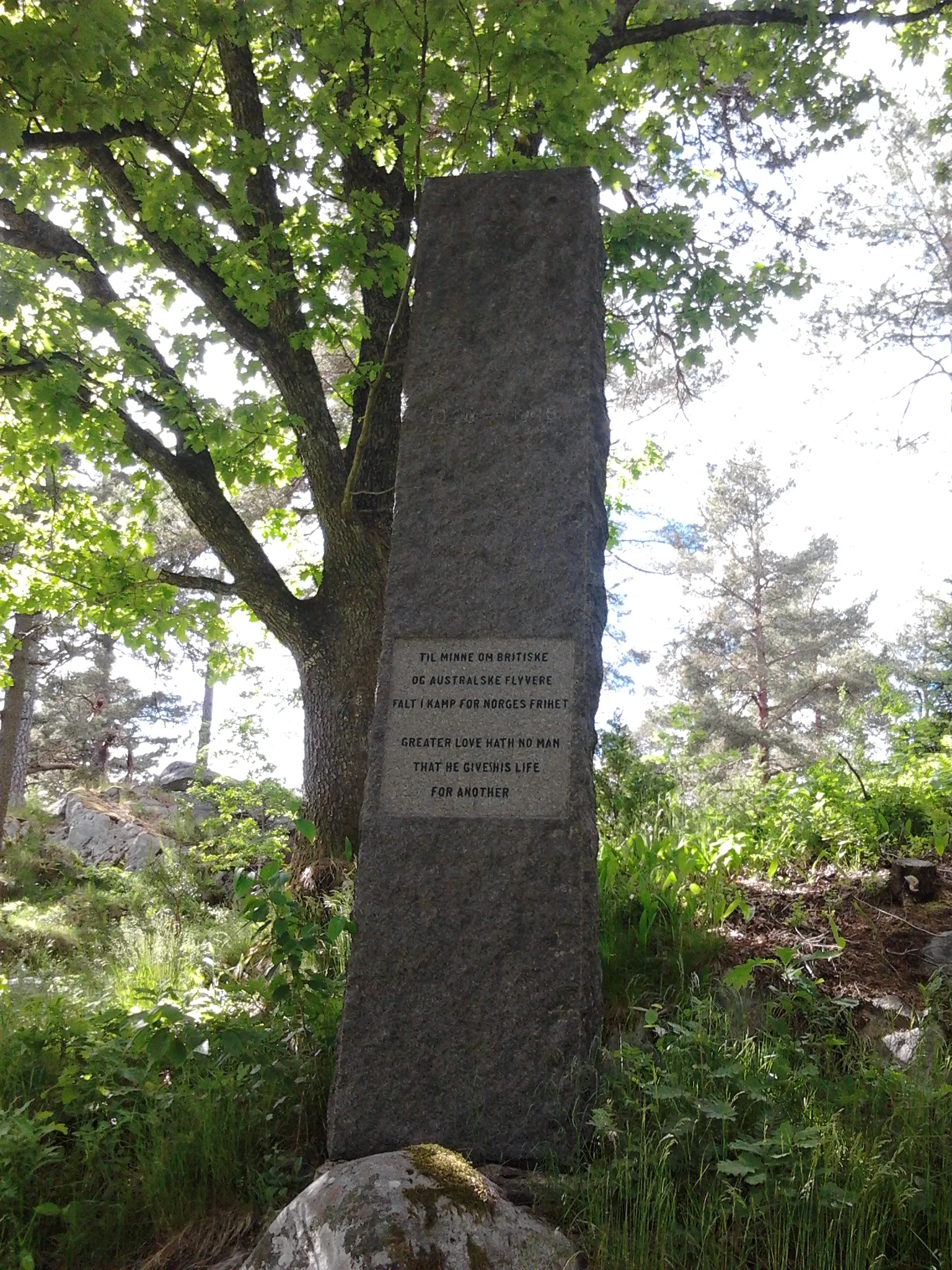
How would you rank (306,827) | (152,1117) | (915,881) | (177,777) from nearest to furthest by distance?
1. (152,1117)
2. (306,827)
3. (915,881)
4. (177,777)

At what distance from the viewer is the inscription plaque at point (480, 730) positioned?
3.60m

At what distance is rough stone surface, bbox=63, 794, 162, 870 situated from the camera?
45.4 ft

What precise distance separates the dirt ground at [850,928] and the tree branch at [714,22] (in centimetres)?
585

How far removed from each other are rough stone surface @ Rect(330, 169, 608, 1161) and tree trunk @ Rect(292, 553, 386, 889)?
283cm

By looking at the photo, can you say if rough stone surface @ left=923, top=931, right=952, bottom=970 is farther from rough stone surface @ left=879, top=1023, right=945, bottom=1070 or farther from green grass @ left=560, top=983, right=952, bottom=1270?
green grass @ left=560, top=983, right=952, bottom=1270

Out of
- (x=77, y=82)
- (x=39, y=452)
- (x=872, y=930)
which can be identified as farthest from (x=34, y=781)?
(x=872, y=930)

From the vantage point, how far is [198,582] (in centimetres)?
780

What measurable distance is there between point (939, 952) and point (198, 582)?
5.90 meters

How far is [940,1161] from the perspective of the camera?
2867mm

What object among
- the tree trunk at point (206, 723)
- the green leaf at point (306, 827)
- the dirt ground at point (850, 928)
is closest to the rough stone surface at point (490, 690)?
the green leaf at point (306, 827)

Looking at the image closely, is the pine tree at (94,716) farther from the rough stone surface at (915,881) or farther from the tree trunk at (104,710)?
the rough stone surface at (915,881)

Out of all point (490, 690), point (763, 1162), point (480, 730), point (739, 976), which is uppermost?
point (490, 690)

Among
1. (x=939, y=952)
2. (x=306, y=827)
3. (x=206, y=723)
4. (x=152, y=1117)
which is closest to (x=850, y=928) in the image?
(x=939, y=952)

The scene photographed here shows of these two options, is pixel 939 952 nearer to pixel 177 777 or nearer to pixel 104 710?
pixel 177 777
